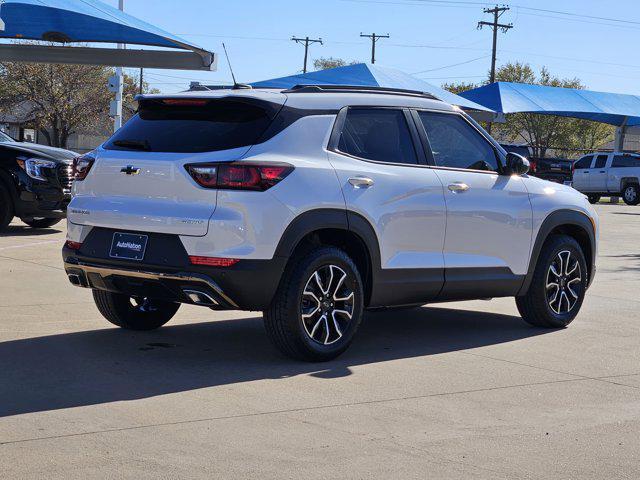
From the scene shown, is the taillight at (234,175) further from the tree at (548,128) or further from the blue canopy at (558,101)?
the tree at (548,128)

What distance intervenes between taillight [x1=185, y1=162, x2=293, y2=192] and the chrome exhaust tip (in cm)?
65

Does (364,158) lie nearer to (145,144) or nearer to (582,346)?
(145,144)

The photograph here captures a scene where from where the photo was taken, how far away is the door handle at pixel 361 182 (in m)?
6.88

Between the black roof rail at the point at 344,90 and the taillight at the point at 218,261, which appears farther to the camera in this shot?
the black roof rail at the point at 344,90

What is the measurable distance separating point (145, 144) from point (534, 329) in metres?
3.70

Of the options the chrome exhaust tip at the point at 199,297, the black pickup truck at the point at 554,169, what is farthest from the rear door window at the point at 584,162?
the chrome exhaust tip at the point at 199,297

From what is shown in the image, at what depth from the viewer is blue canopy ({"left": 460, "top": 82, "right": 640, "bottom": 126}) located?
33781 mm

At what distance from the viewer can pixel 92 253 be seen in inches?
267

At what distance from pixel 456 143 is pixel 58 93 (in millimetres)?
54895

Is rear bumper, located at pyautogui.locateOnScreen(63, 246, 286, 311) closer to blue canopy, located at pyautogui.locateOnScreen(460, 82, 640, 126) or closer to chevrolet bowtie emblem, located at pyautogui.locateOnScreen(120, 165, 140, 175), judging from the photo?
chevrolet bowtie emblem, located at pyautogui.locateOnScreen(120, 165, 140, 175)

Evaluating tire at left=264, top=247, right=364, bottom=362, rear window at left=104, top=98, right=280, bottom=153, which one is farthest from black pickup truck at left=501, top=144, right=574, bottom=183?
rear window at left=104, top=98, right=280, bottom=153

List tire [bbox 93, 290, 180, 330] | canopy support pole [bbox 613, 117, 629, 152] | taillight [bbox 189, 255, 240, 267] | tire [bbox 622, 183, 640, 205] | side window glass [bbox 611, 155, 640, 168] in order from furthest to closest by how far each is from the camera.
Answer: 1. canopy support pole [bbox 613, 117, 629, 152]
2. side window glass [bbox 611, 155, 640, 168]
3. tire [bbox 622, 183, 640, 205]
4. tire [bbox 93, 290, 180, 330]
5. taillight [bbox 189, 255, 240, 267]

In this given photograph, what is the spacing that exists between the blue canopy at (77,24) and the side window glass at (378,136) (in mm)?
10084

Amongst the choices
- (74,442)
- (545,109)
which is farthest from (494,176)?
(545,109)
